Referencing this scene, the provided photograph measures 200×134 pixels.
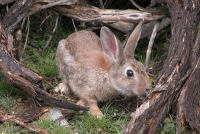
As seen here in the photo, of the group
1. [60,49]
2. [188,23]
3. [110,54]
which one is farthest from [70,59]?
[188,23]

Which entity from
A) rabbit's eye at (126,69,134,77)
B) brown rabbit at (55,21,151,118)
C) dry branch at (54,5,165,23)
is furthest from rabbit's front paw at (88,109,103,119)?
dry branch at (54,5,165,23)

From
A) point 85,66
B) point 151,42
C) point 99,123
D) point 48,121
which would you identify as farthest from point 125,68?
point 48,121

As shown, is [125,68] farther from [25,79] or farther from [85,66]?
[25,79]

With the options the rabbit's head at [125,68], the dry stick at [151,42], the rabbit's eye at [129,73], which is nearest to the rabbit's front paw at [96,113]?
the rabbit's head at [125,68]

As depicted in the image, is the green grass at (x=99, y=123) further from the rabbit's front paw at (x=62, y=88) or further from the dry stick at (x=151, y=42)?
the dry stick at (x=151, y=42)

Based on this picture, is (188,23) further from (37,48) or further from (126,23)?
(37,48)

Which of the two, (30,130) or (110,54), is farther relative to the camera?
(110,54)

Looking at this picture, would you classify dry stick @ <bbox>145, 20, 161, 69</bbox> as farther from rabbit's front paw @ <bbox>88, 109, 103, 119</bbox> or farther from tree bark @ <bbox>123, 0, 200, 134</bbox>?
rabbit's front paw @ <bbox>88, 109, 103, 119</bbox>
